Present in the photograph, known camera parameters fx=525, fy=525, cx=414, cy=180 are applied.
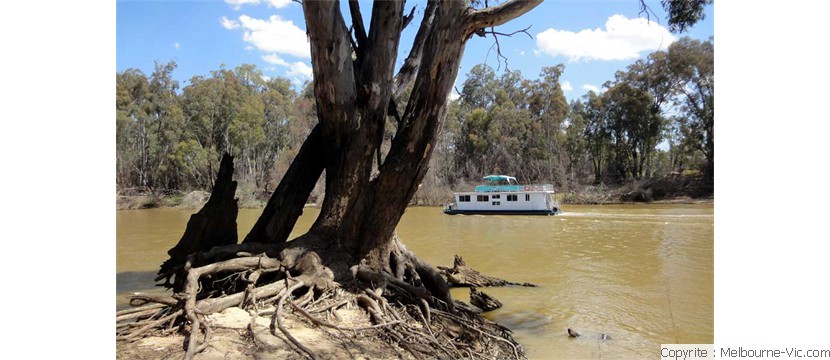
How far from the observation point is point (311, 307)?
390cm

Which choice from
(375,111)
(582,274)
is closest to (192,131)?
(582,274)

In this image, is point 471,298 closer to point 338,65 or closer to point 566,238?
point 338,65

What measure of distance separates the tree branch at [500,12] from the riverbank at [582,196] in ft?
76.7

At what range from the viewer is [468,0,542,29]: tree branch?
4273 millimetres

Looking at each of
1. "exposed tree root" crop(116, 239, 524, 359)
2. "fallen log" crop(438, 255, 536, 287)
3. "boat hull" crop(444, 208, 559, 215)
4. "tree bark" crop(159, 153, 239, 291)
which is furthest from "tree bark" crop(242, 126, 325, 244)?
"boat hull" crop(444, 208, 559, 215)

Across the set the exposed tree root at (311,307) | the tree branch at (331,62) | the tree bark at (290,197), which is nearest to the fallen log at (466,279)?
the exposed tree root at (311,307)

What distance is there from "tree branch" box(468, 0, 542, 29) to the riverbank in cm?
2339

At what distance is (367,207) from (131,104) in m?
31.6

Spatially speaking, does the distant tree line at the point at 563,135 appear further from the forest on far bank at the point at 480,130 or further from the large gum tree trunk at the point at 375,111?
the large gum tree trunk at the point at 375,111

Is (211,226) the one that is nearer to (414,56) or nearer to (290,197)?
(290,197)

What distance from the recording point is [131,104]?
1231 inches

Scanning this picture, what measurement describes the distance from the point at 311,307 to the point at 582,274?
5531 millimetres

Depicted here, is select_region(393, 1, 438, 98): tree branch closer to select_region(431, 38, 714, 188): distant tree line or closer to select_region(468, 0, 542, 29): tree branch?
select_region(468, 0, 542, 29): tree branch

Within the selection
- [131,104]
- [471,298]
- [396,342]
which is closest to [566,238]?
[471,298]
